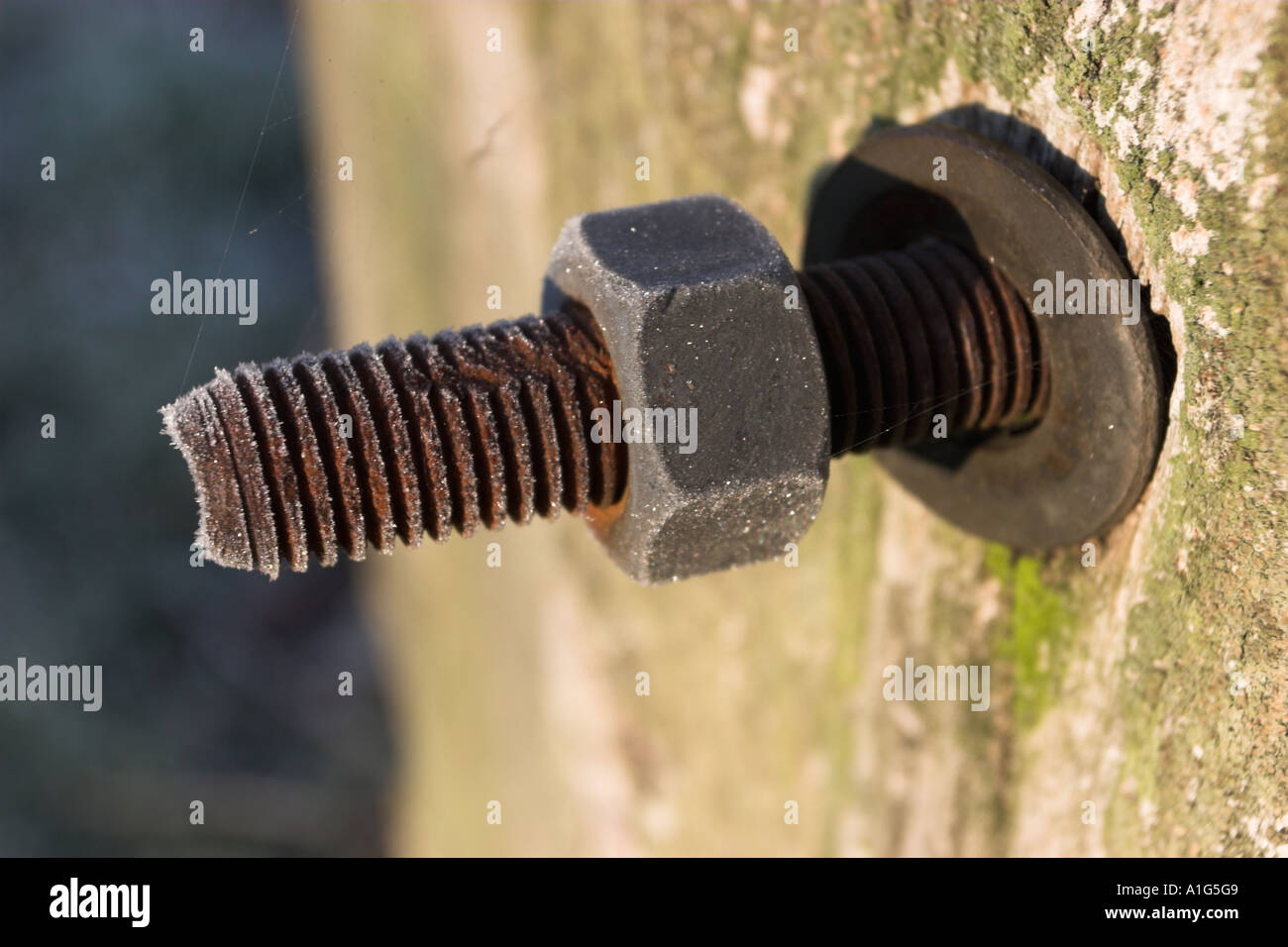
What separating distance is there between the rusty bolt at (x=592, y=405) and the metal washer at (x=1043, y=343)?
0.04 metres

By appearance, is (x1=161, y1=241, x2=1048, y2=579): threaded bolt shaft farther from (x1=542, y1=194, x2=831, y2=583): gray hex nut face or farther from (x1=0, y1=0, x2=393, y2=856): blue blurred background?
(x1=0, y1=0, x2=393, y2=856): blue blurred background

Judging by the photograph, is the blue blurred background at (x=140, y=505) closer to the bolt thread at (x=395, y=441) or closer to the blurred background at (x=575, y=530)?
the blurred background at (x=575, y=530)

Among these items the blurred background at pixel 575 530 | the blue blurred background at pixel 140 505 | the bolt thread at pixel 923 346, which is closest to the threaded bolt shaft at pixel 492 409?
the bolt thread at pixel 923 346

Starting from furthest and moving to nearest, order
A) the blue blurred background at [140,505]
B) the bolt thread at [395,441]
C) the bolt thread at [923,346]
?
1. the blue blurred background at [140,505]
2. the bolt thread at [923,346]
3. the bolt thread at [395,441]

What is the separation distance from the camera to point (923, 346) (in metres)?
0.97

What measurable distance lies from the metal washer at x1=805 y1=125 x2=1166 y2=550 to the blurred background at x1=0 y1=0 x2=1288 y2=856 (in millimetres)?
37

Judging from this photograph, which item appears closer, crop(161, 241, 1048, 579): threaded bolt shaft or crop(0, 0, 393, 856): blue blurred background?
crop(161, 241, 1048, 579): threaded bolt shaft

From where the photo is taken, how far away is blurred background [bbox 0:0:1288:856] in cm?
85

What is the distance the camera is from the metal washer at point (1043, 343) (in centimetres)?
88

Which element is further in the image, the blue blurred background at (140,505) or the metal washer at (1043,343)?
the blue blurred background at (140,505)

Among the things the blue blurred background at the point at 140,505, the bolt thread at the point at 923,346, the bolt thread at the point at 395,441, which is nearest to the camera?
the bolt thread at the point at 395,441

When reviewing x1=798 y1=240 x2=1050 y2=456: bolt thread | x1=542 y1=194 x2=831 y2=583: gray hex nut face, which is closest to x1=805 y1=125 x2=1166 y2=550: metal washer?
x1=798 y1=240 x2=1050 y2=456: bolt thread

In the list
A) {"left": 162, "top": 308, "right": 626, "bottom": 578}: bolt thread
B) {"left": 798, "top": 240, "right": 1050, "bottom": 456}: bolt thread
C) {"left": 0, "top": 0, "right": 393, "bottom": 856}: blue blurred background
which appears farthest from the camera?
{"left": 0, "top": 0, "right": 393, "bottom": 856}: blue blurred background
